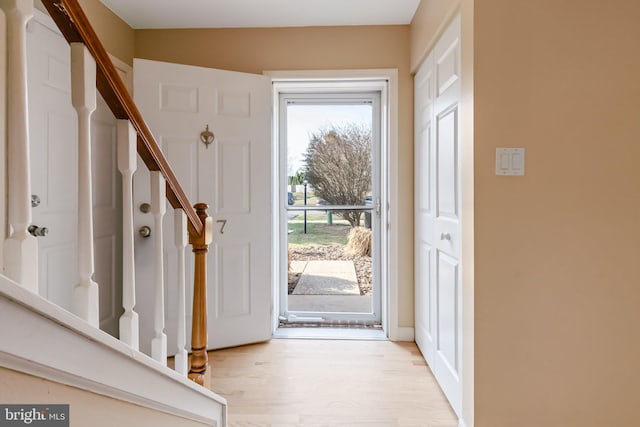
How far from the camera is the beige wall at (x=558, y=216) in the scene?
1474mm

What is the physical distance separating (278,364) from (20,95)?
2.08 metres

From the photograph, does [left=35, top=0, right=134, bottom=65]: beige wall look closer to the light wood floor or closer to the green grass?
the green grass

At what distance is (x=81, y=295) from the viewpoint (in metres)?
0.75

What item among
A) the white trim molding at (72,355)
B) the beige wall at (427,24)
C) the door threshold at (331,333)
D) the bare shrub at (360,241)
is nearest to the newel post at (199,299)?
the white trim molding at (72,355)

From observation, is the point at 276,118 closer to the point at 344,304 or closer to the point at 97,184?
the point at 97,184


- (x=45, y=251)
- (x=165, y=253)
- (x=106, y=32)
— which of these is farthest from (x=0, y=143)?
(x=106, y=32)

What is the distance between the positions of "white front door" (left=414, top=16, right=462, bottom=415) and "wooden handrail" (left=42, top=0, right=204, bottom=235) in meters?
1.29

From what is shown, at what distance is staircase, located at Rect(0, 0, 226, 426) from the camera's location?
534mm

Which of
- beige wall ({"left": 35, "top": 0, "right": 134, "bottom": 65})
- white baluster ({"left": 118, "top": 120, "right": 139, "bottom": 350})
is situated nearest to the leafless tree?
beige wall ({"left": 35, "top": 0, "right": 134, "bottom": 65})

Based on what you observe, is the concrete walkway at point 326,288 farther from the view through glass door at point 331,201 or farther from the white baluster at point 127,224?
the white baluster at point 127,224

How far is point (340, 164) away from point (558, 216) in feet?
6.10

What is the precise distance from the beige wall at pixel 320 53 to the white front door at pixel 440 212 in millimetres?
146

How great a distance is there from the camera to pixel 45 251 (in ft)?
6.11

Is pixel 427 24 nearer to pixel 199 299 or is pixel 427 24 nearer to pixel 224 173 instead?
pixel 224 173
